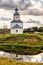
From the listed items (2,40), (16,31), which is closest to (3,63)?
(2,40)

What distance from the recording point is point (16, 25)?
373 ft

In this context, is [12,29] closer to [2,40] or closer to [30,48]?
[2,40]

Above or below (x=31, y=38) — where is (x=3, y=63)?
above

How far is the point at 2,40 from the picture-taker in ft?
287

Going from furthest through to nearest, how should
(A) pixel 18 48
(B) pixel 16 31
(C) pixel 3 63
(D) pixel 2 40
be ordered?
1. (B) pixel 16 31
2. (D) pixel 2 40
3. (A) pixel 18 48
4. (C) pixel 3 63

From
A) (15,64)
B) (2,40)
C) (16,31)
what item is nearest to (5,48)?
(2,40)

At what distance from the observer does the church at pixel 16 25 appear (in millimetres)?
113106

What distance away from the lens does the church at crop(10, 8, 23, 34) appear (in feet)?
371

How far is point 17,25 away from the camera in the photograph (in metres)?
114

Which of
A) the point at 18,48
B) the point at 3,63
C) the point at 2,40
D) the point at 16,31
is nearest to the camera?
the point at 3,63

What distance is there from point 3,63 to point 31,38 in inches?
2360

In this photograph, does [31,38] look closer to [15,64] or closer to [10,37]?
[10,37]

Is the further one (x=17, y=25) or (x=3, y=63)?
(x=17, y=25)

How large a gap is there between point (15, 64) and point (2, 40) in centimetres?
5630
